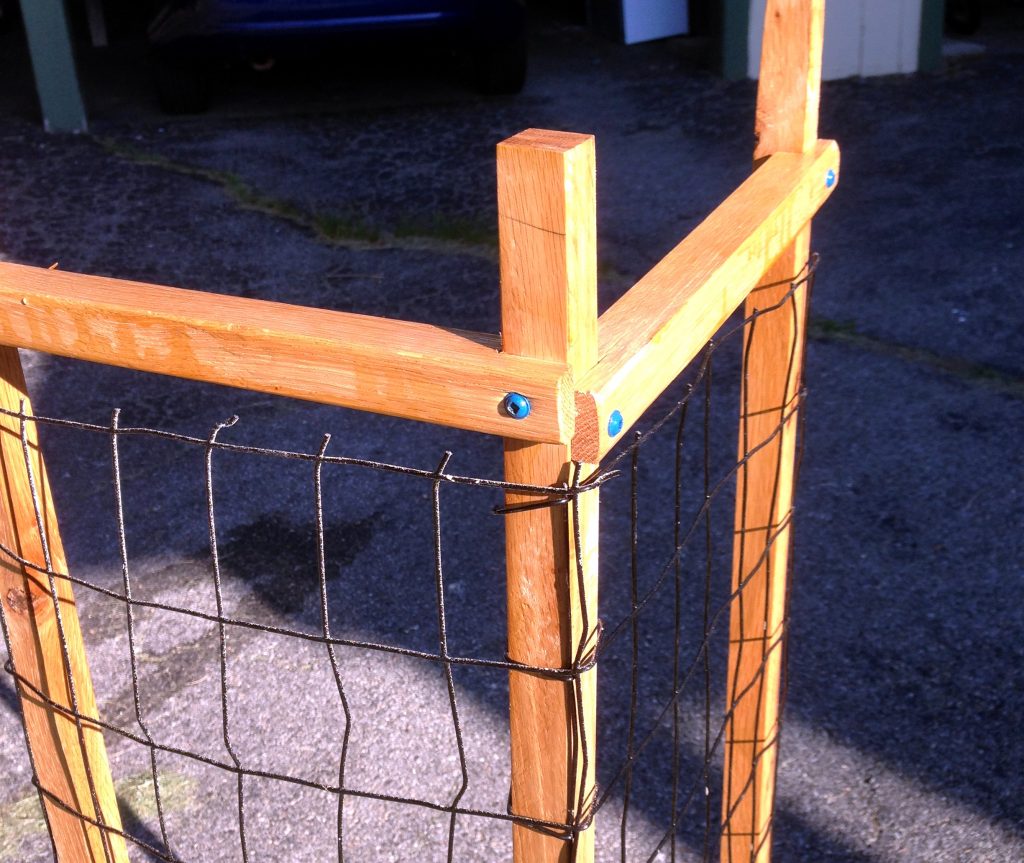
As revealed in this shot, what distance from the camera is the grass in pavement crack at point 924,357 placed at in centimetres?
416

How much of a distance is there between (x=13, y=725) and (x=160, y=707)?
14.4 inches

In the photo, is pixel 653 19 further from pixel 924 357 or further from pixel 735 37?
pixel 924 357

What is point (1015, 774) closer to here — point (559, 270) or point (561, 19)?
point (559, 270)

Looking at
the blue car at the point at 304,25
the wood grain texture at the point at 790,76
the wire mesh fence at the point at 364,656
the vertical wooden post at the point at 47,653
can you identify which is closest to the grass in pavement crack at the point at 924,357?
the wire mesh fence at the point at 364,656

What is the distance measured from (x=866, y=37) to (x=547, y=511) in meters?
6.84

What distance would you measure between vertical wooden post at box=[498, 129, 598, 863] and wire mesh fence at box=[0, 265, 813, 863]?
743 millimetres

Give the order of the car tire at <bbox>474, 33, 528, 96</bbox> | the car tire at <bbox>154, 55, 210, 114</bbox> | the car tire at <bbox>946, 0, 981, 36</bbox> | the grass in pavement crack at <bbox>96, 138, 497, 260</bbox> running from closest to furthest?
the grass in pavement crack at <bbox>96, 138, 497, 260</bbox> < the car tire at <bbox>154, 55, 210, 114</bbox> < the car tire at <bbox>474, 33, 528, 96</bbox> < the car tire at <bbox>946, 0, 981, 36</bbox>

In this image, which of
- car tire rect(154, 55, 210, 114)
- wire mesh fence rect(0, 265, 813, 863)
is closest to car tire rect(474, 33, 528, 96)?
car tire rect(154, 55, 210, 114)

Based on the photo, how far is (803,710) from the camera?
2914 mm

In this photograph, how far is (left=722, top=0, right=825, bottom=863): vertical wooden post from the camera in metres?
1.66

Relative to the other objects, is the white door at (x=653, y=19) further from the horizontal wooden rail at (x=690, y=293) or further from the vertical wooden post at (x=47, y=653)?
the vertical wooden post at (x=47, y=653)

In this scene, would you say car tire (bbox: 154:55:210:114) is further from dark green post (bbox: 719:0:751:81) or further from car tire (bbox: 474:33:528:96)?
dark green post (bbox: 719:0:751:81)

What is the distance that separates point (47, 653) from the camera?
64.2 inches

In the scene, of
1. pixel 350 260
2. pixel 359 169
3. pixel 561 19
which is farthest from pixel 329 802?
pixel 561 19
